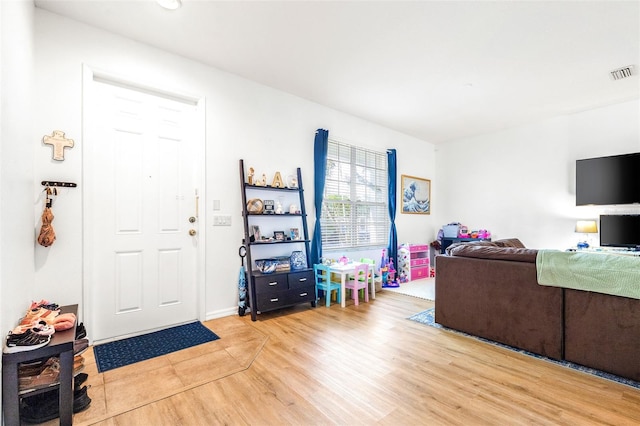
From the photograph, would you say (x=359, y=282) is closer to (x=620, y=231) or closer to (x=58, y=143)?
(x=58, y=143)

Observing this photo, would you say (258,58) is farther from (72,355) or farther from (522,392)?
(522,392)

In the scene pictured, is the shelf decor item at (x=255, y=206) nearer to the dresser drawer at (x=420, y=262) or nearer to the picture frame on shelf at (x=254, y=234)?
the picture frame on shelf at (x=254, y=234)

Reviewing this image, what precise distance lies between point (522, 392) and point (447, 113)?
395cm

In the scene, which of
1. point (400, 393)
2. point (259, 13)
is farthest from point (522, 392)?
point (259, 13)

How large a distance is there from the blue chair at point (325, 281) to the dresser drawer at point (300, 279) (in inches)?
5.5

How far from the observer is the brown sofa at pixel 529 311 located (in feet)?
6.61

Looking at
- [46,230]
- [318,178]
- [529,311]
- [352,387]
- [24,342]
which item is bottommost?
[352,387]

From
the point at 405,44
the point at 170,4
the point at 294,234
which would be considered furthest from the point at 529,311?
the point at 170,4

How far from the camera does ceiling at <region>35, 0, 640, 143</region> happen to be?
235cm

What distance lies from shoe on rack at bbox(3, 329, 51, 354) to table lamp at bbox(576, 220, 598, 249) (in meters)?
6.00

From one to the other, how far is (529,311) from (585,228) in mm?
2931

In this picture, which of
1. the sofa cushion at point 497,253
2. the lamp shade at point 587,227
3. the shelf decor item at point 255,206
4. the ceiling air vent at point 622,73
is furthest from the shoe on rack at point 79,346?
the lamp shade at point 587,227

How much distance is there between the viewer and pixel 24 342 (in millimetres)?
1443

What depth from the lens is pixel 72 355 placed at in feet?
5.07
